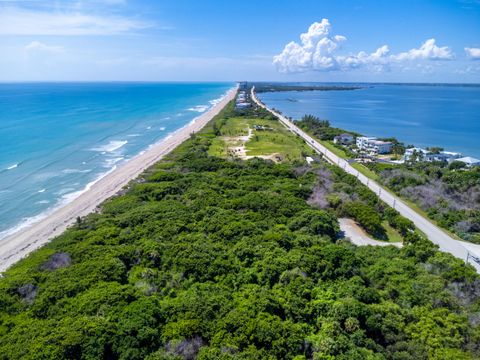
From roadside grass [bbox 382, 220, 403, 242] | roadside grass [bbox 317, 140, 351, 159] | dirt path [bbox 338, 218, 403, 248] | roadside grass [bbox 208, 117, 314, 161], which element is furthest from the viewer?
roadside grass [bbox 317, 140, 351, 159]

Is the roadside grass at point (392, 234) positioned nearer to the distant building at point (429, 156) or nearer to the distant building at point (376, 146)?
the distant building at point (429, 156)

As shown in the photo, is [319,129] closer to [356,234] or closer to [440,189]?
[440,189]

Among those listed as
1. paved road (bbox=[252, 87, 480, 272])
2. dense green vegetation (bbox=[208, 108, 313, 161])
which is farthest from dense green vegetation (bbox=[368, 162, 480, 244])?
dense green vegetation (bbox=[208, 108, 313, 161])

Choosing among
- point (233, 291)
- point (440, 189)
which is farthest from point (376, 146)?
point (233, 291)

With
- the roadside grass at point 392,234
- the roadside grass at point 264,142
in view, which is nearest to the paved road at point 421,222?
the roadside grass at point 392,234

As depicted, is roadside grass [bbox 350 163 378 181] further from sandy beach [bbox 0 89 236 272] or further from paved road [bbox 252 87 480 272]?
sandy beach [bbox 0 89 236 272]

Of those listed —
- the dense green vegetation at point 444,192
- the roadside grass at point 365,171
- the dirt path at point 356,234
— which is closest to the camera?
the dirt path at point 356,234
